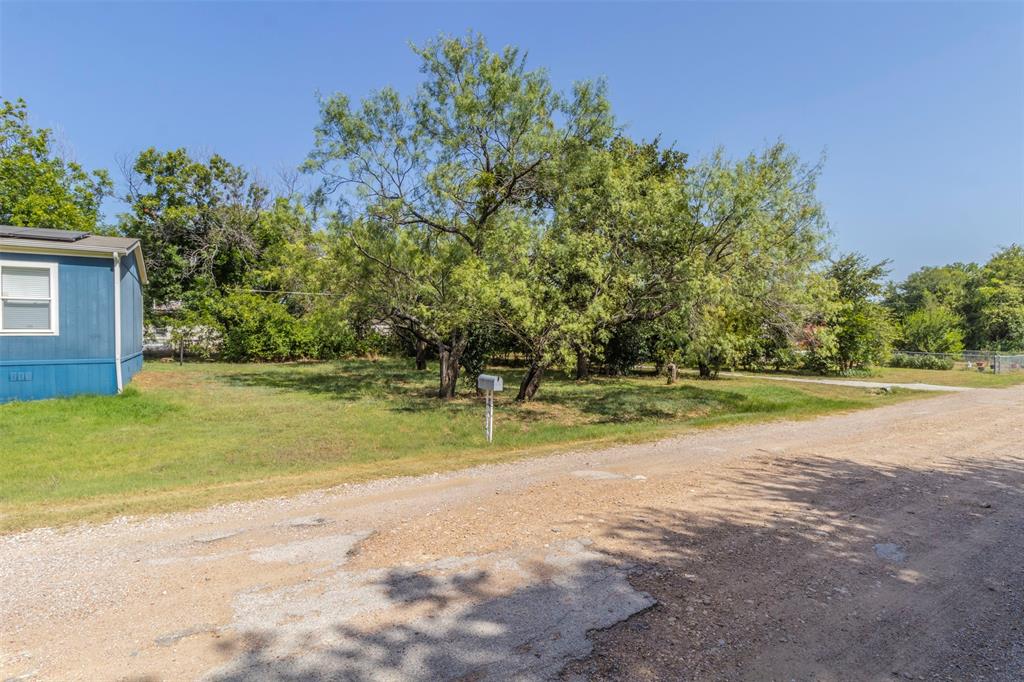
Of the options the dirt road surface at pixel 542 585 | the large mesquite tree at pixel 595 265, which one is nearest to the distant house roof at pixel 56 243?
the large mesquite tree at pixel 595 265

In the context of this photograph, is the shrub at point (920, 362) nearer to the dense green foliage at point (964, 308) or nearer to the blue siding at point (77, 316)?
the dense green foliage at point (964, 308)

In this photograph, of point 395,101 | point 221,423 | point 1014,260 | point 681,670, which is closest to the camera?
point 681,670

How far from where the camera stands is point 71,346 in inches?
466

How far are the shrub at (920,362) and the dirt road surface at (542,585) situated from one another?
82.3 feet

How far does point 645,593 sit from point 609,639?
22.0 inches

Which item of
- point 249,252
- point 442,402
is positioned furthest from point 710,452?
point 249,252

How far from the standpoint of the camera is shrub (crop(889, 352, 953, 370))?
26016 millimetres

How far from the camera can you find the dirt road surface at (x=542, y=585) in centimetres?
266

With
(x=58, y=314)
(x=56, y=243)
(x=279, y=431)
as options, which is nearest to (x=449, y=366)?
(x=279, y=431)

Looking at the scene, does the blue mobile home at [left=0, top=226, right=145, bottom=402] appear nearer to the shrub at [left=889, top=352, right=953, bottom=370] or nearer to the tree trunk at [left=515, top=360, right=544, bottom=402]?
the tree trunk at [left=515, top=360, right=544, bottom=402]

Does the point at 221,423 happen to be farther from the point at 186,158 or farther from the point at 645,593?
the point at 186,158

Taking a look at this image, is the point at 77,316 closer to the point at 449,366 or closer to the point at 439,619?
the point at 449,366

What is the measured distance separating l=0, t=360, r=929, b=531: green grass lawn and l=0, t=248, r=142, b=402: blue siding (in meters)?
0.79

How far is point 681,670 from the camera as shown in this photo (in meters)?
2.59
